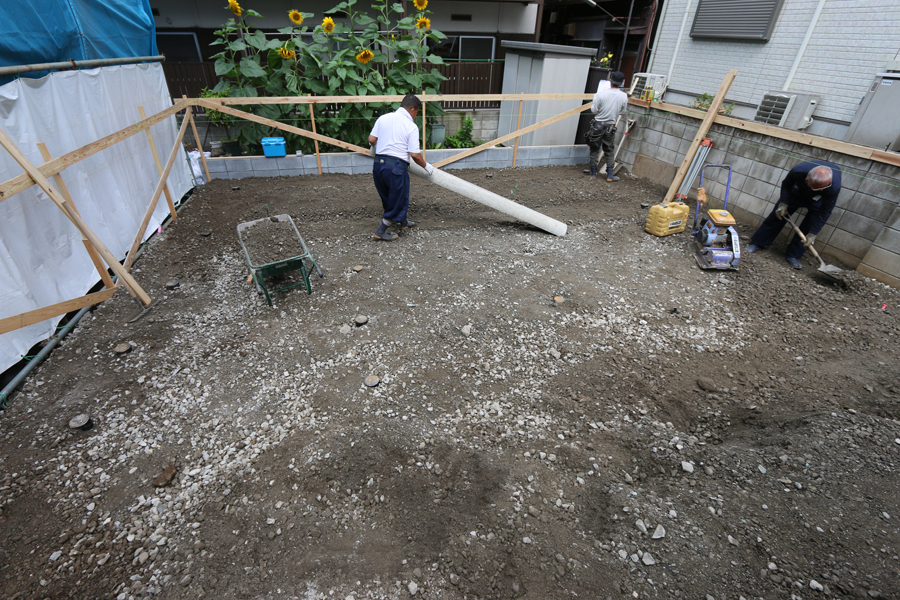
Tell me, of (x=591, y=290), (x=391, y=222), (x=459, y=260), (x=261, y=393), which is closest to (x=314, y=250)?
(x=391, y=222)

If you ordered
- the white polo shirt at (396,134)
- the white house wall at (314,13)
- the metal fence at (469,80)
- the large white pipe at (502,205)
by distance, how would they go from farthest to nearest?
the metal fence at (469,80)
the white house wall at (314,13)
the large white pipe at (502,205)
the white polo shirt at (396,134)

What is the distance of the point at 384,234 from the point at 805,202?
5.48m

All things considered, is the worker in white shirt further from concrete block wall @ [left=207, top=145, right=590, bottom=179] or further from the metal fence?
the metal fence

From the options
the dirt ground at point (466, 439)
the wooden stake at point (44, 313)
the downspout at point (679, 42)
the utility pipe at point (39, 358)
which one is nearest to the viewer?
the dirt ground at point (466, 439)

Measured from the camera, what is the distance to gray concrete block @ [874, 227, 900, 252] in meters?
4.70

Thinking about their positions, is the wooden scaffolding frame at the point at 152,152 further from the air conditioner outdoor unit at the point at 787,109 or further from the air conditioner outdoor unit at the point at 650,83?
the air conditioner outdoor unit at the point at 787,109

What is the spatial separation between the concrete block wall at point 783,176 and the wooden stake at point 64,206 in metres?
8.33

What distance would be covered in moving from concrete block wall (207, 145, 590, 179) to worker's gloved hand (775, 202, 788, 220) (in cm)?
455

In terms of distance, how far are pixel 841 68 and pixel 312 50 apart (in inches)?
345

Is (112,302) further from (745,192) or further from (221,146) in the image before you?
(745,192)

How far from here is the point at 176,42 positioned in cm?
1021

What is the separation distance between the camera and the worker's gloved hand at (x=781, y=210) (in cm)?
528

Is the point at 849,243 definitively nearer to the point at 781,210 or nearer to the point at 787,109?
the point at 781,210

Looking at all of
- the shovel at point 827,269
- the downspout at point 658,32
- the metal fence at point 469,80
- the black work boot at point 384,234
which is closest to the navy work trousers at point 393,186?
the black work boot at point 384,234
